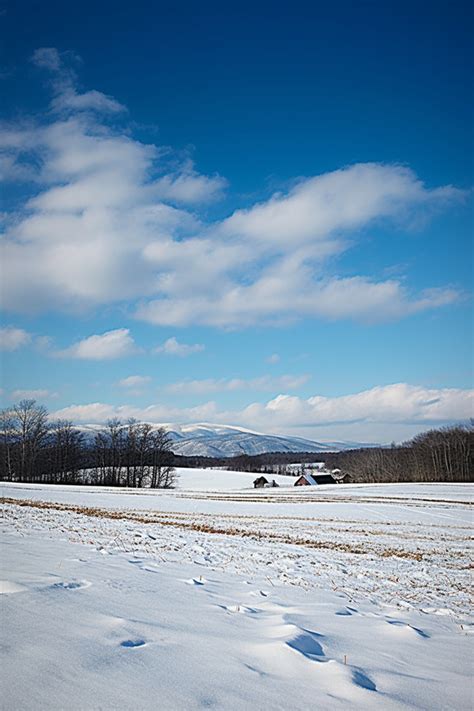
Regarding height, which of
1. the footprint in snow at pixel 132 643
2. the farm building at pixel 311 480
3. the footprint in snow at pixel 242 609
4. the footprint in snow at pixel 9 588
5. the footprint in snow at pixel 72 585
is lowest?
the farm building at pixel 311 480

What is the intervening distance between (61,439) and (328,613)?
84256 millimetres

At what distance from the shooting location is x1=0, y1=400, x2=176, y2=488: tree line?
247 ft

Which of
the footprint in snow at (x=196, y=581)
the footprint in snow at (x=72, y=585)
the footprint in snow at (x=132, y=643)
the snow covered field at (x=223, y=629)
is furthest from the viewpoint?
the footprint in snow at (x=196, y=581)

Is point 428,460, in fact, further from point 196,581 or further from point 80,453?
point 196,581

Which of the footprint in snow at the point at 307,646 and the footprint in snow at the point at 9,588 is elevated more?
the footprint in snow at the point at 9,588

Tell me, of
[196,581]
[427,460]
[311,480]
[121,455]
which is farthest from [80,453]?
[196,581]

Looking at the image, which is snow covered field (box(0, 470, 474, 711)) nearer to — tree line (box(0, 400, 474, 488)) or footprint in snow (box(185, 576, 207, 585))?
footprint in snow (box(185, 576, 207, 585))

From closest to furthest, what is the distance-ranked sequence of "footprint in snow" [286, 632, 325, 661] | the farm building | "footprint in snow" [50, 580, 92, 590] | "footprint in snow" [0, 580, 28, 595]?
"footprint in snow" [286, 632, 325, 661], "footprint in snow" [0, 580, 28, 595], "footprint in snow" [50, 580, 92, 590], the farm building

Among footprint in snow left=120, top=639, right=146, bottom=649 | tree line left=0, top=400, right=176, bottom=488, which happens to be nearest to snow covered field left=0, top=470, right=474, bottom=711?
footprint in snow left=120, top=639, right=146, bottom=649

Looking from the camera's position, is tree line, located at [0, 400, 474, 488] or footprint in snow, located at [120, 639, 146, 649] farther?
tree line, located at [0, 400, 474, 488]

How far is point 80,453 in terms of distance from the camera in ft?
284

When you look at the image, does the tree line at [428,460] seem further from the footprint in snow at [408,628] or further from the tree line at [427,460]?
the footprint in snow at [408,628]

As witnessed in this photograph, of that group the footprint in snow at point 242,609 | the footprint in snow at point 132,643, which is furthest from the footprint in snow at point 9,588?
the footprint in snow at point 242,609

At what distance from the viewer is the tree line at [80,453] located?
75.4 meters
